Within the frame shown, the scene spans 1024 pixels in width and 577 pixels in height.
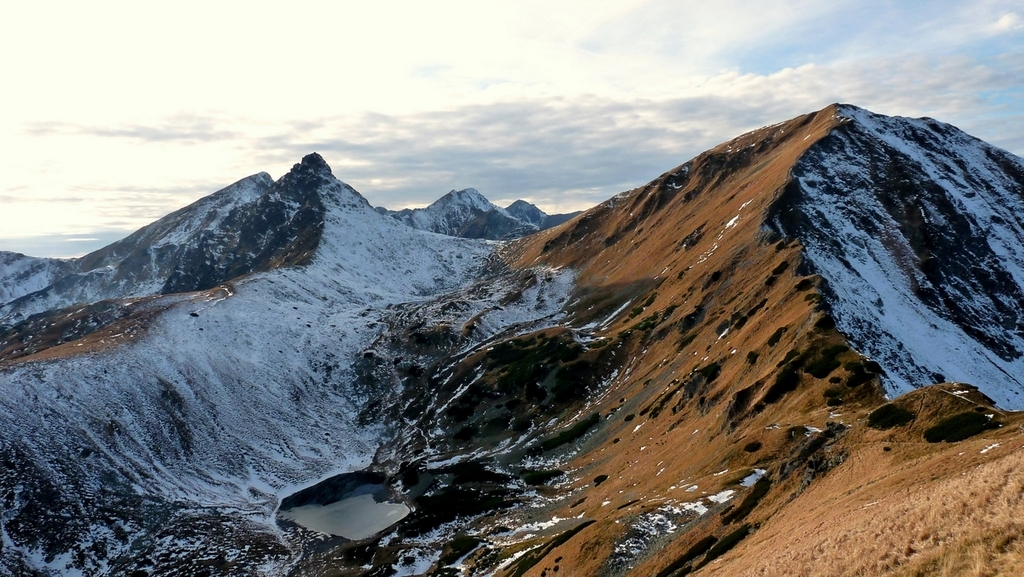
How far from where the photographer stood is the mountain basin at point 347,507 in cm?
7950

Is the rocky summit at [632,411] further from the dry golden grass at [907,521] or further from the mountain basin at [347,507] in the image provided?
the mountain basin at [347,507]

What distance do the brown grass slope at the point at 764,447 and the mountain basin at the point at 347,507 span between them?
28142mm

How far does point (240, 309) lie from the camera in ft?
486

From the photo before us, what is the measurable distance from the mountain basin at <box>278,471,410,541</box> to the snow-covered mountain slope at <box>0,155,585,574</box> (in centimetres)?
361

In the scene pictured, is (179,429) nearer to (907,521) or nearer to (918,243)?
(907,521)

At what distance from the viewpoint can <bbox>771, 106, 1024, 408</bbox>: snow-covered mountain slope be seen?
6203cm

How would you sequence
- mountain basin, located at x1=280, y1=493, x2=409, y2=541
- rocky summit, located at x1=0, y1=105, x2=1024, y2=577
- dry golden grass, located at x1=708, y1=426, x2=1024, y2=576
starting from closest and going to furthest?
dry golden grass, located at x1=708, y1=426, x2=1024, y2=576, rocky summit, located at x1=0, y1=105, x2=1024, y2=577, mountain basin, located at x1=280, y1=493, x2=409, y2=541

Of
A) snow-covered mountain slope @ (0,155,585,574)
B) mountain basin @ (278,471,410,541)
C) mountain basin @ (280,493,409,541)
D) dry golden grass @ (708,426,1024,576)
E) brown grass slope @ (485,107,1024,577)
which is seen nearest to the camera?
dry golden grass @ (708,426,1024,576)

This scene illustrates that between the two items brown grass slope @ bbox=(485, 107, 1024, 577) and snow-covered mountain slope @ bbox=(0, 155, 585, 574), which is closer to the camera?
brown grass slope @ bbox=(485, 107, 1024, 577)

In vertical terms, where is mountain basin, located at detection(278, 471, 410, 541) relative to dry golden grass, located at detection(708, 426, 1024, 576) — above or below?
below

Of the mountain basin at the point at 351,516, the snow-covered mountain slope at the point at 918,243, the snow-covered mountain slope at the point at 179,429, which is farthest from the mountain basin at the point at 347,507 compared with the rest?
the snow-covered mountain slope at the point at 918,243

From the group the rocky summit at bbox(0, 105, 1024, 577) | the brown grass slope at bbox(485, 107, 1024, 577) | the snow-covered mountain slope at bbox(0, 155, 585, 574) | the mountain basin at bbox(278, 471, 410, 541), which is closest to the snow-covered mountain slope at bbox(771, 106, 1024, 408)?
the rocky summit at bbox(0, 105, 1024, 577)

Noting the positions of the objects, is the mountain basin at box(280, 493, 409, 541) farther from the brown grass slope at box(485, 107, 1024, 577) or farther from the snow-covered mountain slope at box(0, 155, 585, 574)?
the brown grass slope at box(485, 107, 1024, 577)

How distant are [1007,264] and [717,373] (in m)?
60.3
